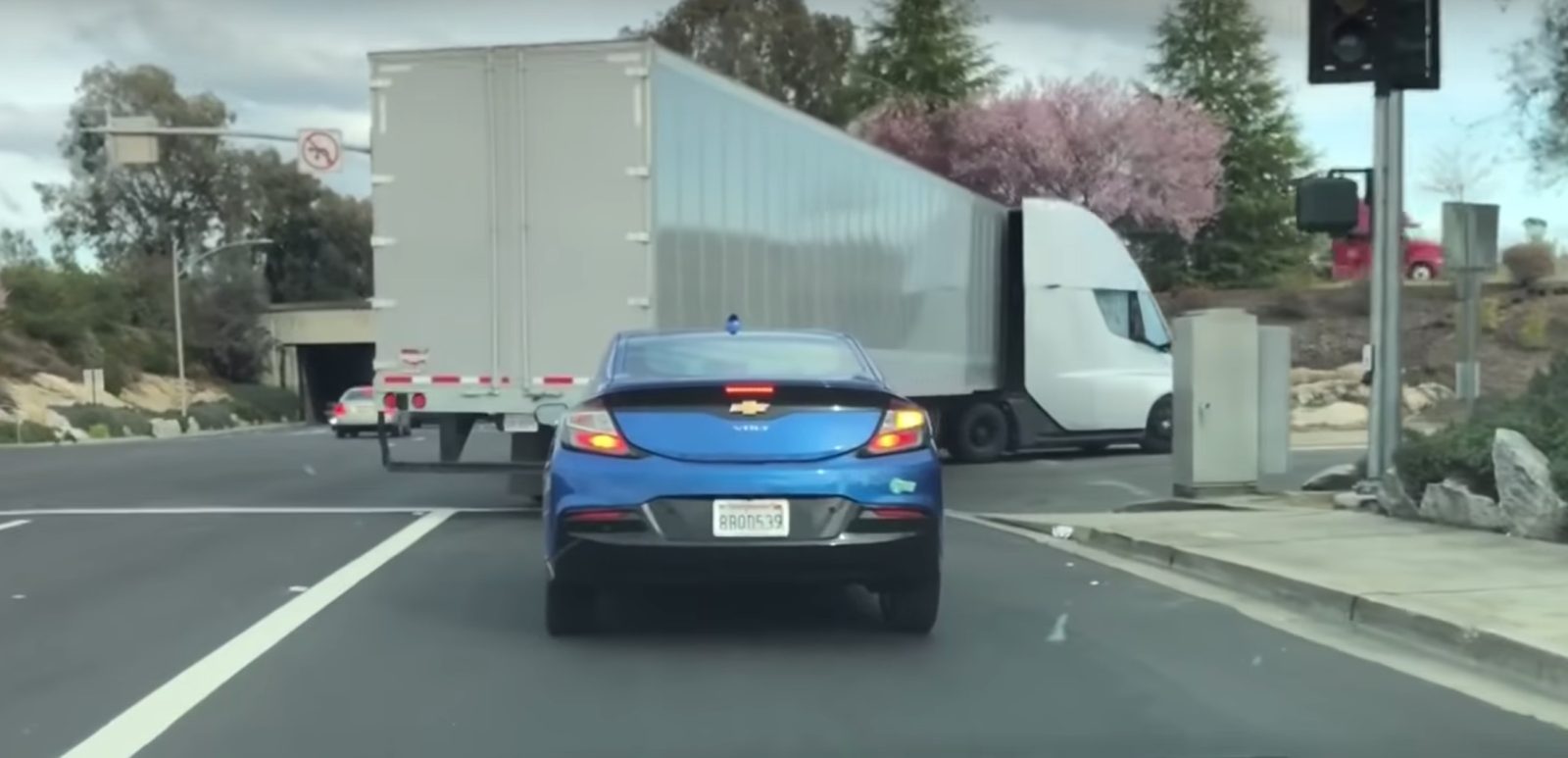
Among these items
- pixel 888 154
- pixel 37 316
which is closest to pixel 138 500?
pixel 888 154

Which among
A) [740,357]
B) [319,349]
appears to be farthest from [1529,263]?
[319,349]

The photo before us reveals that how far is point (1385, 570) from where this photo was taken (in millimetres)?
9750

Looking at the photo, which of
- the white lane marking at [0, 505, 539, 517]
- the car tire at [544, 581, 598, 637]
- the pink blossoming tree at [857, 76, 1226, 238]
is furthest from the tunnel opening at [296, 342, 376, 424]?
the car tire at [544, 581, 598, 637]

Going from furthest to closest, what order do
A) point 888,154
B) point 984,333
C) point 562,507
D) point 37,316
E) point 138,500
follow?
1. point 37,316
2. point 984,333
3. point 888,154
4. point 138,500
5. point 562,507

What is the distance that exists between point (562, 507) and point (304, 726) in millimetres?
1652

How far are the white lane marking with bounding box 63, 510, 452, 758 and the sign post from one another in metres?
14.1

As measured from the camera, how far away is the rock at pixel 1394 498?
12422mm

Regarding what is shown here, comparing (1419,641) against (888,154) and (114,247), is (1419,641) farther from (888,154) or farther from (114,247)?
(114,247)

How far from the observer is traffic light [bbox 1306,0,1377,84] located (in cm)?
1254

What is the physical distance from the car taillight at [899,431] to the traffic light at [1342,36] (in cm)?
626

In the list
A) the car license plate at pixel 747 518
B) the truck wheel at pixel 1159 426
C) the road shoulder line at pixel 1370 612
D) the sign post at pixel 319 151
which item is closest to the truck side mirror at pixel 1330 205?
the road shoulder line at pixel 1370 612

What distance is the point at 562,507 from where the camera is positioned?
25.0ft

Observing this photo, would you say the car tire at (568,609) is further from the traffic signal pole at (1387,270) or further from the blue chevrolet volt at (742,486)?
the traffic signal pole at (1387,270)

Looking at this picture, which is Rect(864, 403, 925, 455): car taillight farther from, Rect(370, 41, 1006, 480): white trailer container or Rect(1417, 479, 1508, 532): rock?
Rect(370, 41, 1006, 480): white trailer container
